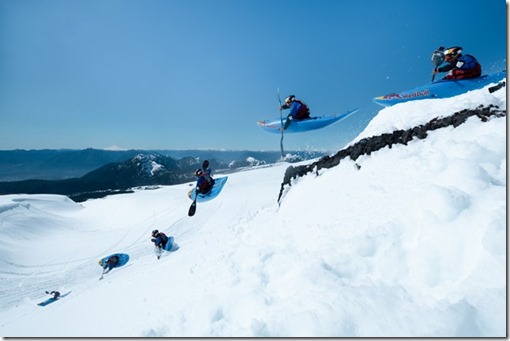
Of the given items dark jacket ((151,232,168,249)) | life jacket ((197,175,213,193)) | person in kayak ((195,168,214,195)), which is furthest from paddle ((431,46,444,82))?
dark jacket ((151,232,168,249))

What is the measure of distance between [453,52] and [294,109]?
306 inches

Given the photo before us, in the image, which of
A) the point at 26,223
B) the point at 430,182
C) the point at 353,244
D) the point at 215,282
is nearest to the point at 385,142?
the point at 430,182

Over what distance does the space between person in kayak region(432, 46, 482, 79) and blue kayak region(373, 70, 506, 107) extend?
33 centimetres

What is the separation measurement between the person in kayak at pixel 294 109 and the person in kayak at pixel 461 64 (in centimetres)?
702

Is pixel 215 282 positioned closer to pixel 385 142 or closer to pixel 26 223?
pixel 385 142

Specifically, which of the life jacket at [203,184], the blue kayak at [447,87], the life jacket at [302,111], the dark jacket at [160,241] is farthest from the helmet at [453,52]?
the dark jacket at [160,241]

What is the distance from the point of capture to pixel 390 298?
2.94 m

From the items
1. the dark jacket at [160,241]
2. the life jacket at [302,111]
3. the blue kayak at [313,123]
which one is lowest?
the dark jacket at [160,241]

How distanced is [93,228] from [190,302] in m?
35.0

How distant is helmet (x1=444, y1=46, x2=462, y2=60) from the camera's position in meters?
11.0

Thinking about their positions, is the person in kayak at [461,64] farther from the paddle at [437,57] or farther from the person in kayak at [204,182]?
the person in kayak at [204,182]

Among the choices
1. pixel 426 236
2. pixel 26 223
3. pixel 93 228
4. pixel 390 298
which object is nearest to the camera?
pixel 390 298

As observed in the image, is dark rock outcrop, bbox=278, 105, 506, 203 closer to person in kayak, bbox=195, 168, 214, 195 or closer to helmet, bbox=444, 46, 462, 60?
helmet, bbox=444, 46, 462, 60

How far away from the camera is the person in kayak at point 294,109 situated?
13812 mm
